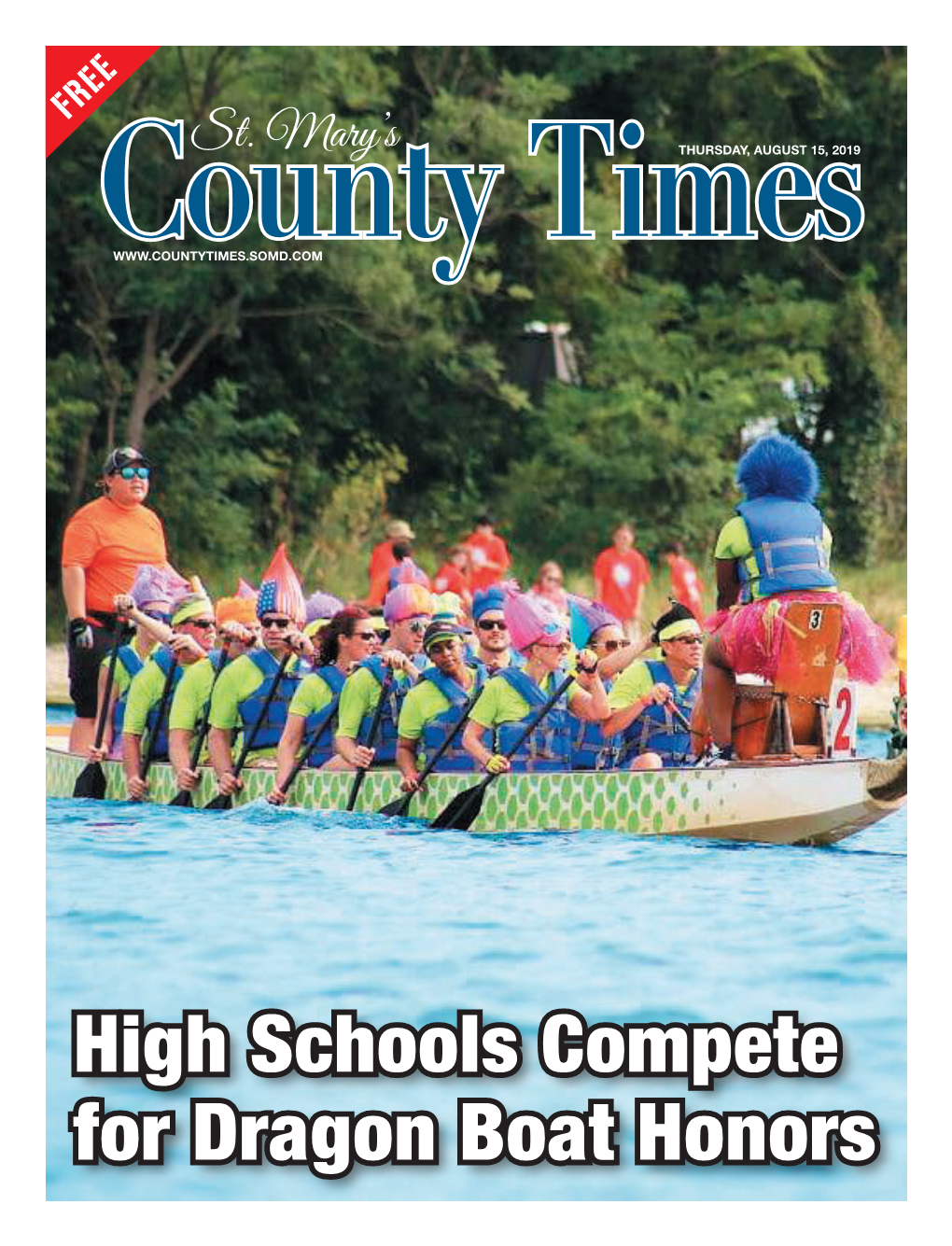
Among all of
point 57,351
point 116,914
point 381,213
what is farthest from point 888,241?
point 116,914

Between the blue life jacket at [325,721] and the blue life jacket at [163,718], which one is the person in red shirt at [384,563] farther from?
the blue life jacket at [325,721]

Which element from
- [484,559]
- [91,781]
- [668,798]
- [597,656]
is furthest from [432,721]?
[484,559]

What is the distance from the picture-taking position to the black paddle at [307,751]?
9406mm

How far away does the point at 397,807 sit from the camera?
30.1ft

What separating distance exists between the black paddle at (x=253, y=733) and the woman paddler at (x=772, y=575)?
2.25 m

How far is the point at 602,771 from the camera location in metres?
8.76

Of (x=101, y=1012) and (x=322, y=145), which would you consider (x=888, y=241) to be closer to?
(x=322, y=145)

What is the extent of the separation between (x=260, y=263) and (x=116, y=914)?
1051cm

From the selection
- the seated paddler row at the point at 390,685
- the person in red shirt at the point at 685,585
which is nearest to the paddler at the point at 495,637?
A: the seated paddler row at the point at 390,685

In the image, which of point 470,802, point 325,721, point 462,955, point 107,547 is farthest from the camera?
point 107,547

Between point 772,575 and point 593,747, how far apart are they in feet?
4.38

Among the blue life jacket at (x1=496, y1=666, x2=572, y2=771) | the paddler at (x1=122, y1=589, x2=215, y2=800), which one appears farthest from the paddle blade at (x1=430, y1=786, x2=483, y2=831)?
the paddler at (x1=122, y1=589, x2=215, y2=800)

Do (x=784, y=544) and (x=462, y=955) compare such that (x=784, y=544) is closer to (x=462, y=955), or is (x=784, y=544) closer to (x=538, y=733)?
(x=538, y=733)

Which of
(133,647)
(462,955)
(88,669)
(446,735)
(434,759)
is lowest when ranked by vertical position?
(462,955)
